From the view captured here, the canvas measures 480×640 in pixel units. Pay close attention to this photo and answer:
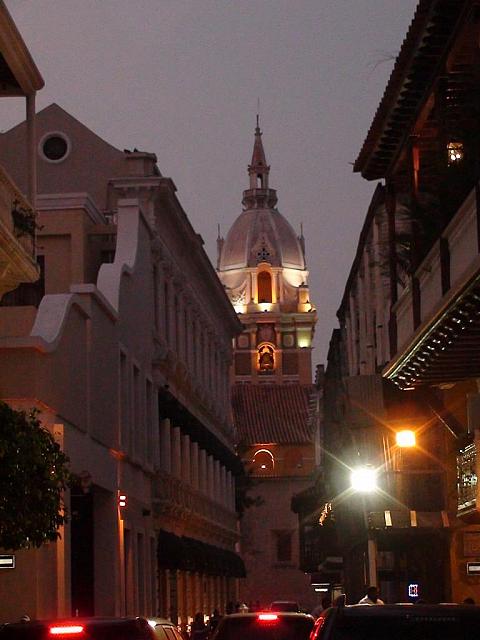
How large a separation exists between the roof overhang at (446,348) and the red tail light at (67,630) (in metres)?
5.37

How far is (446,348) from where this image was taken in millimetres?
20094

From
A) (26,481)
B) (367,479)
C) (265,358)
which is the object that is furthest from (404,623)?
(265,358)

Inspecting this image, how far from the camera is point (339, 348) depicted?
65.3m

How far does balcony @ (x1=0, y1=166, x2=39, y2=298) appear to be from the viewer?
74.2 ft

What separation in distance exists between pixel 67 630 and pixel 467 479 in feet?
36.1

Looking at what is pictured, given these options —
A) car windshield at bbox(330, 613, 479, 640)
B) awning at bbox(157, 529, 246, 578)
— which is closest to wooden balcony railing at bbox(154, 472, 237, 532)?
awning at bbox(157, 529, 246, 578)

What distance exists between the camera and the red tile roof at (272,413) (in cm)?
11925

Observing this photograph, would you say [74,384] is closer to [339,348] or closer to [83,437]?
[83,437]

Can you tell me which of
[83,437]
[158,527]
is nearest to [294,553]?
[158,527]

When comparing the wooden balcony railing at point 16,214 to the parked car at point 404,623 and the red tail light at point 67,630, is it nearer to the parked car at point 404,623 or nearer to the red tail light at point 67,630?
the red tail light at point 67,630

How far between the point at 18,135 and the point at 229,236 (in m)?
120

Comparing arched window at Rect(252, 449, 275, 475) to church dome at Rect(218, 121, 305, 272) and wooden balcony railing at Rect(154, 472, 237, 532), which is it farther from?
wooden balcony railing at Rect(154, 472, 237, 532)

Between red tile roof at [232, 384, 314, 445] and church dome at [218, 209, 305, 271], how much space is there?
117 feet

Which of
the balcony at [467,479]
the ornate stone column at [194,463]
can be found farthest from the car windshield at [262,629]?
the ornate stone column at [194,463]
